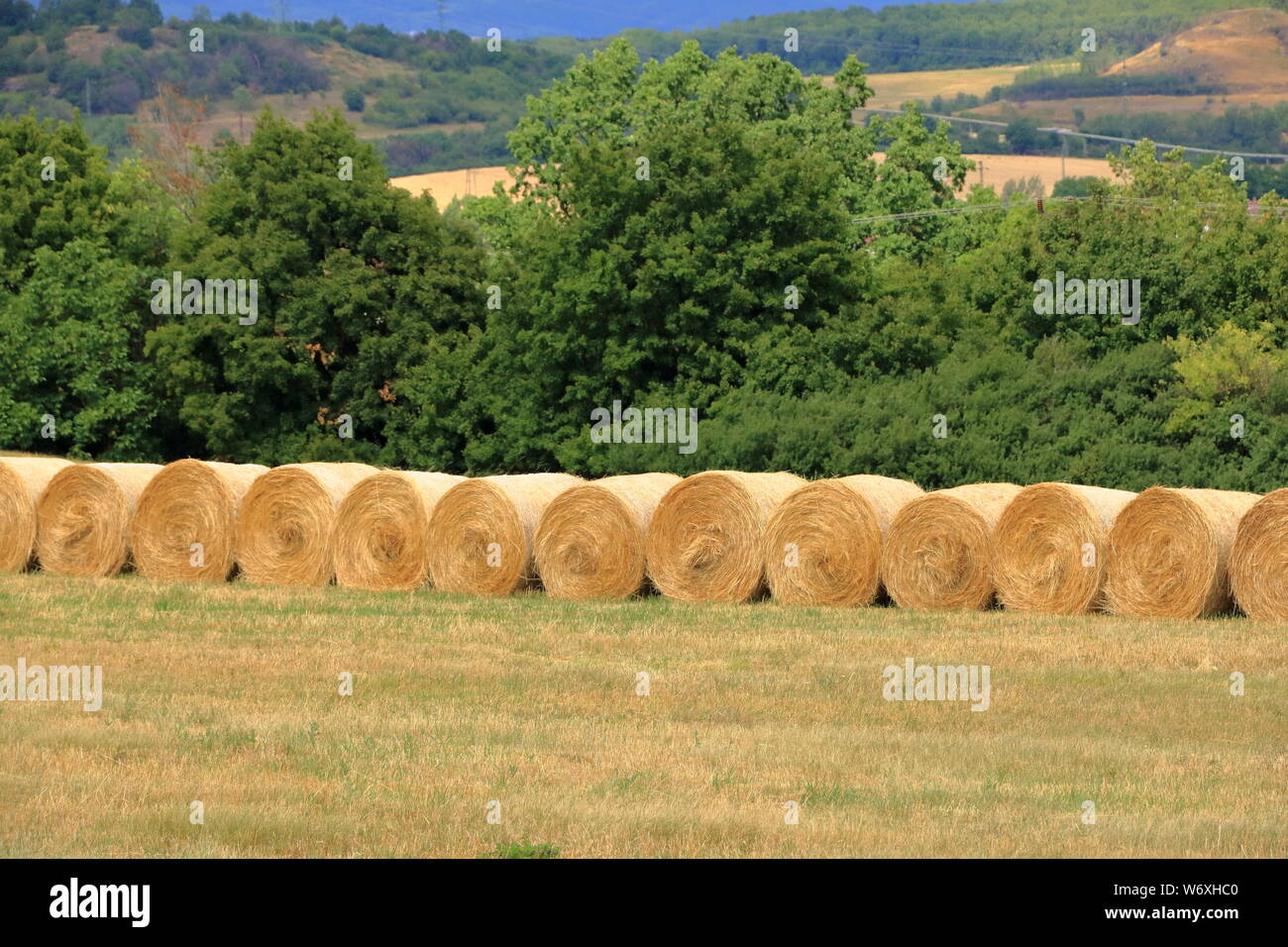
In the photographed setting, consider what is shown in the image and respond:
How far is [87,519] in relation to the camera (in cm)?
2509

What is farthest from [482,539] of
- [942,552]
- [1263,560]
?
[1263,560]

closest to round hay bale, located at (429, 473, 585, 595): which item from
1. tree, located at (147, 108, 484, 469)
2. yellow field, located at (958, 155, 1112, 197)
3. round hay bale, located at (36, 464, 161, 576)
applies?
round hay bale, located at (36, 464, 161, 576)

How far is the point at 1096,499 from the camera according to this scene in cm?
Result: 2142

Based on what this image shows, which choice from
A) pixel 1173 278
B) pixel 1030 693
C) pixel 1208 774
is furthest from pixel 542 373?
pixel 1208 774

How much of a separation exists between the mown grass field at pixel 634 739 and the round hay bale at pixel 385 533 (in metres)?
3.29

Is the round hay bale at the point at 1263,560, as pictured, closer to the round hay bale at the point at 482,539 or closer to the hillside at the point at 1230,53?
the round hay bale at the point at 482,539

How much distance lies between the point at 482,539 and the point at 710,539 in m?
3.05

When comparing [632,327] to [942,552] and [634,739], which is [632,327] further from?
[634,739]

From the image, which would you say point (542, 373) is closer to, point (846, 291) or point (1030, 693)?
point (846, 291)

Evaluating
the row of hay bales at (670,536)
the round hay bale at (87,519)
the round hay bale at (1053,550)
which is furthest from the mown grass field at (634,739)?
the round hay bale at (87,519)

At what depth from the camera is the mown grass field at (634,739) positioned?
969 centimetres

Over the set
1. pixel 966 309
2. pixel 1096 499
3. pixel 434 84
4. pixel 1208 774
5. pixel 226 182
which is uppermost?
pixel 434 84
